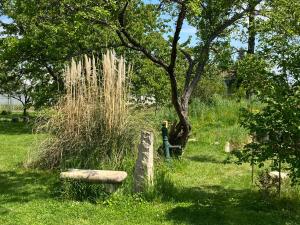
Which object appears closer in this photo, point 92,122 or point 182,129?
point 92,122

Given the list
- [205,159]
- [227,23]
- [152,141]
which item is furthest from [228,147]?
[152,141]

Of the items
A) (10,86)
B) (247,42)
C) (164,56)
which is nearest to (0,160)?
(164,56)

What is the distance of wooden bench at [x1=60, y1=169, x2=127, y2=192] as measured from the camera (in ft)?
19.6

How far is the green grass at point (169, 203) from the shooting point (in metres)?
5.32

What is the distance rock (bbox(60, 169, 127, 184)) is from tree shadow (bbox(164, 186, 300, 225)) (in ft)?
2.33

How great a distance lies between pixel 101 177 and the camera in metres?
5.99

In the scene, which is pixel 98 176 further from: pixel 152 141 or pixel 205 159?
pixel 205 159

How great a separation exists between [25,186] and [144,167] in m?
2.01

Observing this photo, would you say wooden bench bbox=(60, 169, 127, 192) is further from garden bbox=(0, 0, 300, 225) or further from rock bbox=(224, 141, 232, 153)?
rock bbox=(224, 141, 232, 153)

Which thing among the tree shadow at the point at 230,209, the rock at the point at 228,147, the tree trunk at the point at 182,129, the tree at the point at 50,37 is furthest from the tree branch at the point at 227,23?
the tree shadow at the point at 230,209

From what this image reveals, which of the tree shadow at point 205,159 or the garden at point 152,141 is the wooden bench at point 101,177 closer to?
the garden at point 152,141

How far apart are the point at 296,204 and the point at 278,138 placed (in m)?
0.95

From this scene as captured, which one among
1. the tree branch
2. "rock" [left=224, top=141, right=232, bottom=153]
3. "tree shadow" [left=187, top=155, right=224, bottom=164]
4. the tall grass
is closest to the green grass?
the tall grass

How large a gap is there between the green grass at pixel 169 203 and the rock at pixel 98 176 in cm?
24
